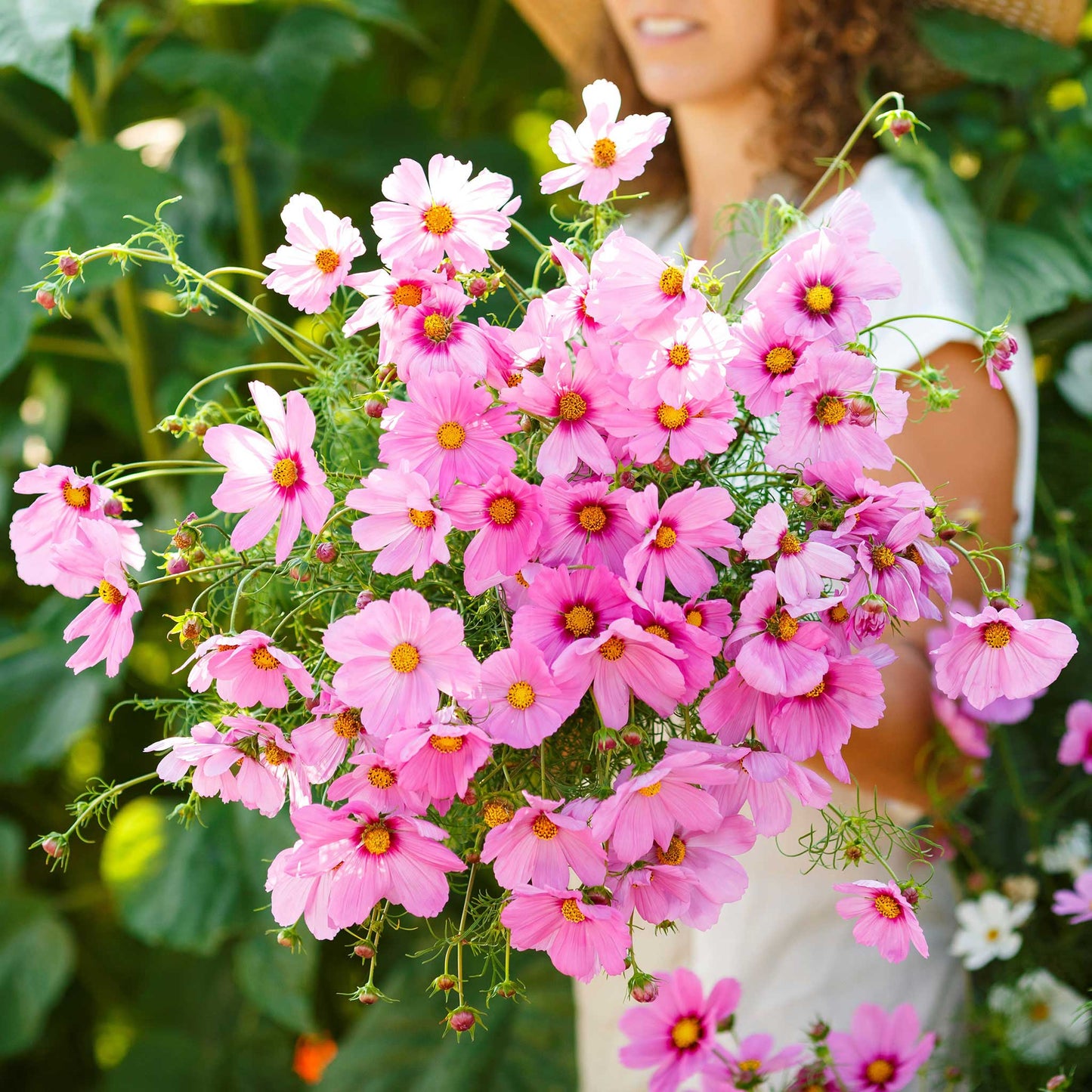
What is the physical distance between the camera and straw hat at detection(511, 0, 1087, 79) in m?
0.79

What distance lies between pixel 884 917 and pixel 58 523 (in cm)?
28

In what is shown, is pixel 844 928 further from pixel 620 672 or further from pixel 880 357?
pixel 620 672

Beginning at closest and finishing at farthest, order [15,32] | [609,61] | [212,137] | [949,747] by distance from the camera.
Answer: [949,747] → [15,32] → [609,61] → [212,137]

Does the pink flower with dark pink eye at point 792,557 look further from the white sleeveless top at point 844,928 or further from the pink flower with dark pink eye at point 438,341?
the white sleeveless top at point 844,928

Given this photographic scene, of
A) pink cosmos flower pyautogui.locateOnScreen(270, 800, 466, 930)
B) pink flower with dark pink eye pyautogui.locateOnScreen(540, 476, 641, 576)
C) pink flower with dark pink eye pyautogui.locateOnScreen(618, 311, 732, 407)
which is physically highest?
pink flower with dark pink eye pyautogui.locateOnScreen(618, 311, 732, 407)

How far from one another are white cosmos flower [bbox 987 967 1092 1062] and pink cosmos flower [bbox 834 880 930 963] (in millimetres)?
376

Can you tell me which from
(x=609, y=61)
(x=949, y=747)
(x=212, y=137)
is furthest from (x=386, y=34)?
(x=949, y=747)

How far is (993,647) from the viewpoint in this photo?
1.08 feet

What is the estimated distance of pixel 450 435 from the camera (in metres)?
0.30

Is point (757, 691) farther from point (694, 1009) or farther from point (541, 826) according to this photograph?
point (694, 1009)

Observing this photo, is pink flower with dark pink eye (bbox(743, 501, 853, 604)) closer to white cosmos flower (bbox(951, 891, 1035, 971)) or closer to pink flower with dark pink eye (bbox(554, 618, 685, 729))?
pink flower with dark pink eye (bbox(554, 618, 685, 729))

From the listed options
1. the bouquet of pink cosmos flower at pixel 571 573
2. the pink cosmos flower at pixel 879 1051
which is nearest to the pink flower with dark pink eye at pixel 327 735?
the bouquet of pink cosmos flower at pixel 571 573

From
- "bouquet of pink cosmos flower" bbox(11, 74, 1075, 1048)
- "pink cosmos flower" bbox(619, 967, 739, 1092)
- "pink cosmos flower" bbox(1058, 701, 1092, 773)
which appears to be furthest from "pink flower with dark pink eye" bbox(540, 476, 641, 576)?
"pink cosmos flower" bbox(1058, 701, 1092, 773)

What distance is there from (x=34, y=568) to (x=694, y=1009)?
12.2 inches
